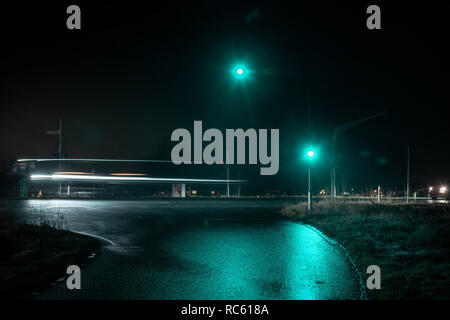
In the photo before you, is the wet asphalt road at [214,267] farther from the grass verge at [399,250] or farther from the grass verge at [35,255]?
the grass verge at [399,250]

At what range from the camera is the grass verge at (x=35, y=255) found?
600 centimetres

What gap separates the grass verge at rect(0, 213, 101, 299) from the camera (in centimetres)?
600

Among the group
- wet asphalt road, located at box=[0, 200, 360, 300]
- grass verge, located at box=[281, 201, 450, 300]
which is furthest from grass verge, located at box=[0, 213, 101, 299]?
grass verge, located at box=[281, 201, 450, 300]

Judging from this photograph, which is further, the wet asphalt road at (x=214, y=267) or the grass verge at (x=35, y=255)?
the grass verge at (x=35, y=255)

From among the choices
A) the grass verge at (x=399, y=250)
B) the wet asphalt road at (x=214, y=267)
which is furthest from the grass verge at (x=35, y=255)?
the grass verge at (x=399, y=250)

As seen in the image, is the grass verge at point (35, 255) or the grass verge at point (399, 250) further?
the grass verge at point (35, 255)

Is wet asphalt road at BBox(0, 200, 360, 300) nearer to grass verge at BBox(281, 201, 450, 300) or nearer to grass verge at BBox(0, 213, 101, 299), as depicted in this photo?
grass verge at BBox(0, 213, 101, 299)

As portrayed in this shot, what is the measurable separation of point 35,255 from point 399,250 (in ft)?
29.0

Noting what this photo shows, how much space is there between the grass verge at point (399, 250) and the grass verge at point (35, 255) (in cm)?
563

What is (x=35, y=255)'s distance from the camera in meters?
8.32

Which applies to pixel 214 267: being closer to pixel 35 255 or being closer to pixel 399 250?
pixel 35 255

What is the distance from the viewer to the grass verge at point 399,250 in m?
5.71

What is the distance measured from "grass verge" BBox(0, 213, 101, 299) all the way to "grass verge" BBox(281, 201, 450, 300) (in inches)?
222

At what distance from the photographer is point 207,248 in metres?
9.51
